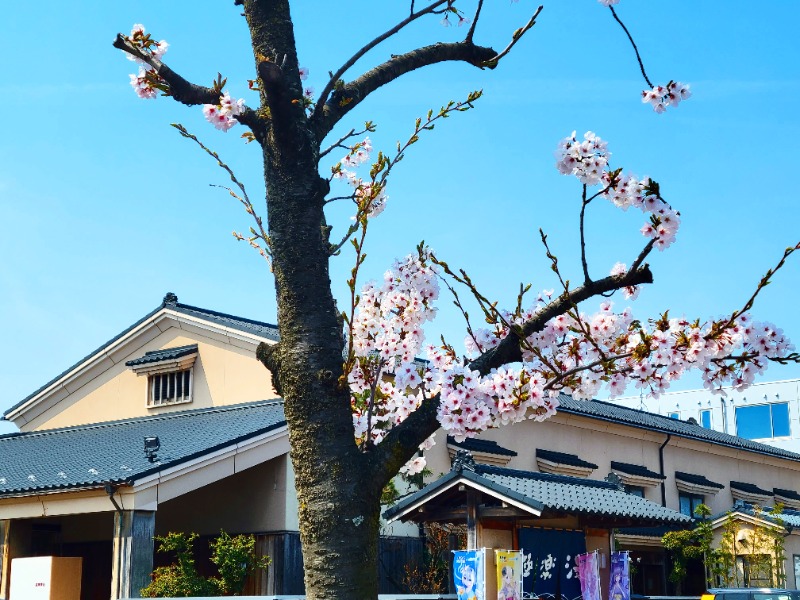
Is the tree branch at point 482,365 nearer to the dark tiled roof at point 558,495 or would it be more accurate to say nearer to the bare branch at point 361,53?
the bare branch at point 361,53

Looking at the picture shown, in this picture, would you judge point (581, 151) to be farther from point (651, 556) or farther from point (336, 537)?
point (651, 556)

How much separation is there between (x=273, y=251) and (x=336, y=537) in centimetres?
169

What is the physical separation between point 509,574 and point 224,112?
8.78 metres

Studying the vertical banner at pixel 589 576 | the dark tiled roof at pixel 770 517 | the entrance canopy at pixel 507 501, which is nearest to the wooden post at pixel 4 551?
the entrance canopy at pixel 507 501

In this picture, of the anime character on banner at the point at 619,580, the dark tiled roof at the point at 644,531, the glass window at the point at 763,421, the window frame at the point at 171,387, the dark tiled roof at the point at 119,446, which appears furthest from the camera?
the glass window at the point at 763,421

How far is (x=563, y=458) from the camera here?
23.5m

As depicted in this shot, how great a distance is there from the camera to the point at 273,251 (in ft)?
19.1

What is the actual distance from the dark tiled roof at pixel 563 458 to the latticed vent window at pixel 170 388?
26.8 feet

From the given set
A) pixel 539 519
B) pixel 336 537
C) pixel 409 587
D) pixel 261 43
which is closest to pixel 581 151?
pixel 261 43

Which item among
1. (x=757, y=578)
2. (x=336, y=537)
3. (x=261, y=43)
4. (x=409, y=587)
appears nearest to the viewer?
(x=336, y=537)

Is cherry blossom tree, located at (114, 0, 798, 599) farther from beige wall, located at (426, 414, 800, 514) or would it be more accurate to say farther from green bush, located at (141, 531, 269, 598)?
beige wall, located at (426, 414, 800, 514)

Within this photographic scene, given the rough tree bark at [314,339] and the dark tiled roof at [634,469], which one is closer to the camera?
the rough tree bark at [314,339]

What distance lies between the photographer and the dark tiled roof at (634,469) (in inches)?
996

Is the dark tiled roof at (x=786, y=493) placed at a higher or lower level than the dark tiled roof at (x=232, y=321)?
lower
